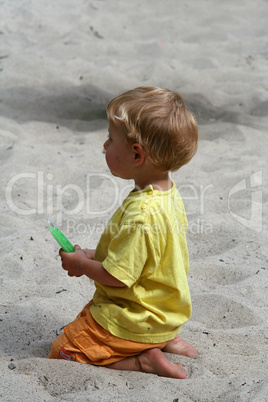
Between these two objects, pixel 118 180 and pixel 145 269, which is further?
pixel 118 180

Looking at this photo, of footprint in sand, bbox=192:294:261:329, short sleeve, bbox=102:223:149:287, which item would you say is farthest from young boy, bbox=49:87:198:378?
footprint in sand, bbox=192:294:261:329

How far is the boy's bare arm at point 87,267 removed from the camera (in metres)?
1.84

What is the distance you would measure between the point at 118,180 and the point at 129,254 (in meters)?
1.89

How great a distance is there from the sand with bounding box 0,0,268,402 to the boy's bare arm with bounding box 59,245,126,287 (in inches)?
13.1

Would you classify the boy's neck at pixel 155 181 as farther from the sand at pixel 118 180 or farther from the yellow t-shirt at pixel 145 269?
the sand at pixel 118 180

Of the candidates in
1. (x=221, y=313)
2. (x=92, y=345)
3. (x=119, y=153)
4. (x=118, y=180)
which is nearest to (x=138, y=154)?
(x=119, y=153)

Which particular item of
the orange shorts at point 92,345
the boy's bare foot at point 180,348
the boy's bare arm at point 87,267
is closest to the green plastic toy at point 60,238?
the boy's bare arm at point 87,267

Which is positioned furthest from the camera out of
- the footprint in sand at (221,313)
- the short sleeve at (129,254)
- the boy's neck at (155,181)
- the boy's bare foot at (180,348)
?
the footprint in sand at (221,313)

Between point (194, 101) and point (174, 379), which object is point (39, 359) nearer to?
point (174, 379)

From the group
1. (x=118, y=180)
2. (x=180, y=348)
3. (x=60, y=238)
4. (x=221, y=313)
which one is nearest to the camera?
(x=60, y=238)

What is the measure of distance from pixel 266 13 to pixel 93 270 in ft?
19.8

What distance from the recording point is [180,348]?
211cm

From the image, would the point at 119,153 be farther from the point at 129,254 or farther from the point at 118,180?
the point at 118,180

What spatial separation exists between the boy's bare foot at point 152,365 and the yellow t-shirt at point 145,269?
6cm
